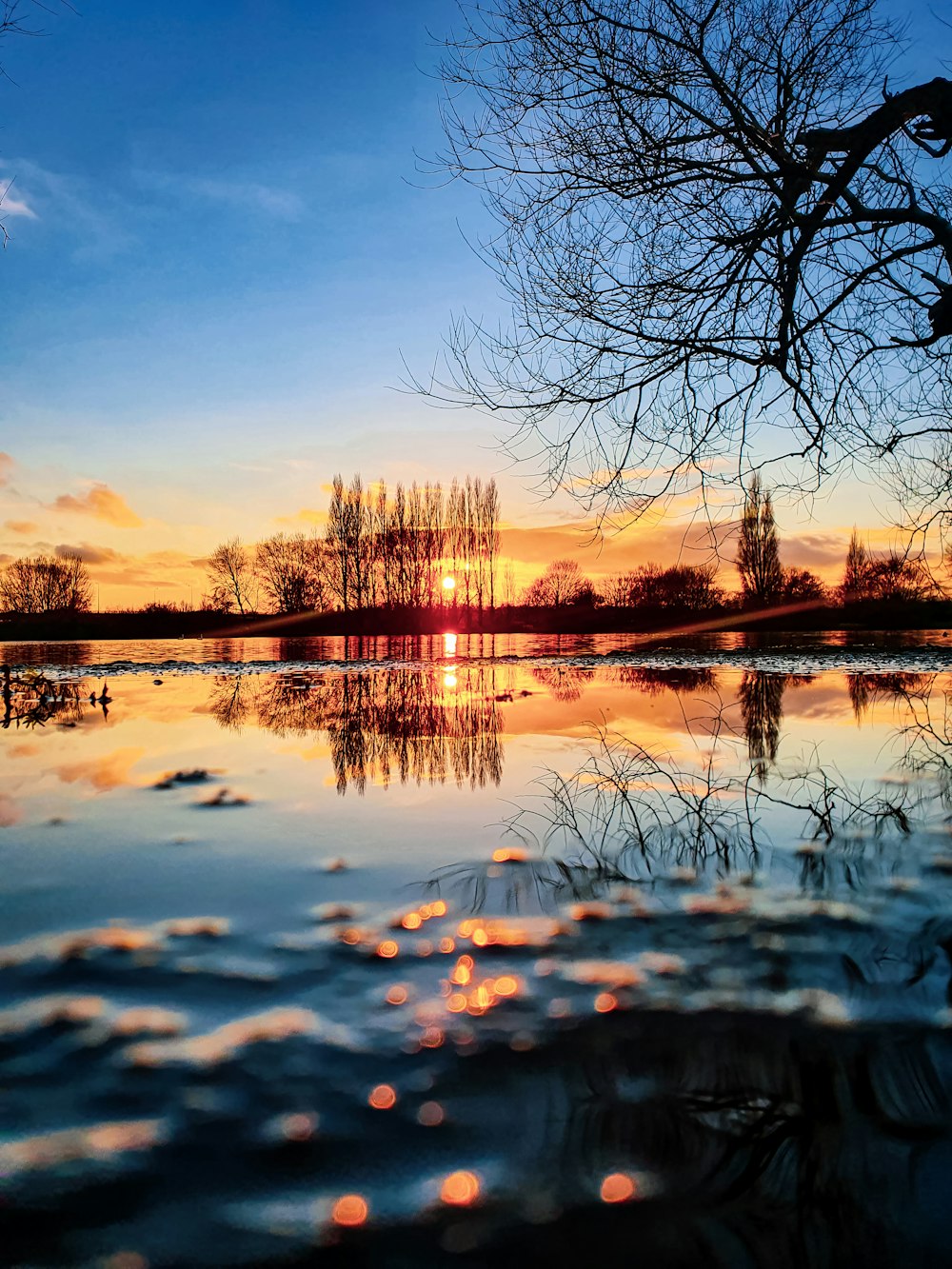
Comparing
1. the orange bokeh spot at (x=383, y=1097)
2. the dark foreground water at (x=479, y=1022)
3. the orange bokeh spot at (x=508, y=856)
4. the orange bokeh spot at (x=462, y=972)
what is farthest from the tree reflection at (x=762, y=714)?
the orange bokeh spot at (x=383, y=1097)

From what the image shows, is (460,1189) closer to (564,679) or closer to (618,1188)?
(618,1188)

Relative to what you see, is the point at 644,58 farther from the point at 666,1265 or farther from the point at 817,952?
the point at 666,1265

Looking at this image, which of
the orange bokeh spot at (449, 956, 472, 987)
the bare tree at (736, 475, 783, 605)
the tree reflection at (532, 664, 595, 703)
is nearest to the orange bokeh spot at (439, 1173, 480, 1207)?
the orange bokeh spot at (449, 956, 472, 987)

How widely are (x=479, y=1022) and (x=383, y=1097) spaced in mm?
440

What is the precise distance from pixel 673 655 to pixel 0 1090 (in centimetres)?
2135

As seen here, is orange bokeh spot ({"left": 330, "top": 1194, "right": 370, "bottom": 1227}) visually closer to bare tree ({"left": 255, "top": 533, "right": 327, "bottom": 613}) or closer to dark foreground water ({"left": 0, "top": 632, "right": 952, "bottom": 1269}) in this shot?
dark foreground water ({"left": 0, "top": 632, "right": 952, "bottom": 1269})

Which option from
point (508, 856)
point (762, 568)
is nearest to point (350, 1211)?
point (508, 856)

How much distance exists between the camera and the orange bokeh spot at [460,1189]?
1762 mm

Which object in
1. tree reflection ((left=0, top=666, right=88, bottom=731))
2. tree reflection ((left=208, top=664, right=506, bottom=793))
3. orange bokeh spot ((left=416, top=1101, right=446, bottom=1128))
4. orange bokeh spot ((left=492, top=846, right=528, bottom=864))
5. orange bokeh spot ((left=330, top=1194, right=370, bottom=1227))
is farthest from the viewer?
tree reflection ((left=0, top=666, right=88, bottom=731))

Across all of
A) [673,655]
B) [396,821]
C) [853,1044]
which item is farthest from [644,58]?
[673,655]

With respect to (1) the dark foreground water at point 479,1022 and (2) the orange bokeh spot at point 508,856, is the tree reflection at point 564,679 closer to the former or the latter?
(1) the dark foreground water at point 479,1022

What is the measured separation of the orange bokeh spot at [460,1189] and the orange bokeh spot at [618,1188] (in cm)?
27

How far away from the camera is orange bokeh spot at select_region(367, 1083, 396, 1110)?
2.08 m

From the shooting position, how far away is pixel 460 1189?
5.88ft
